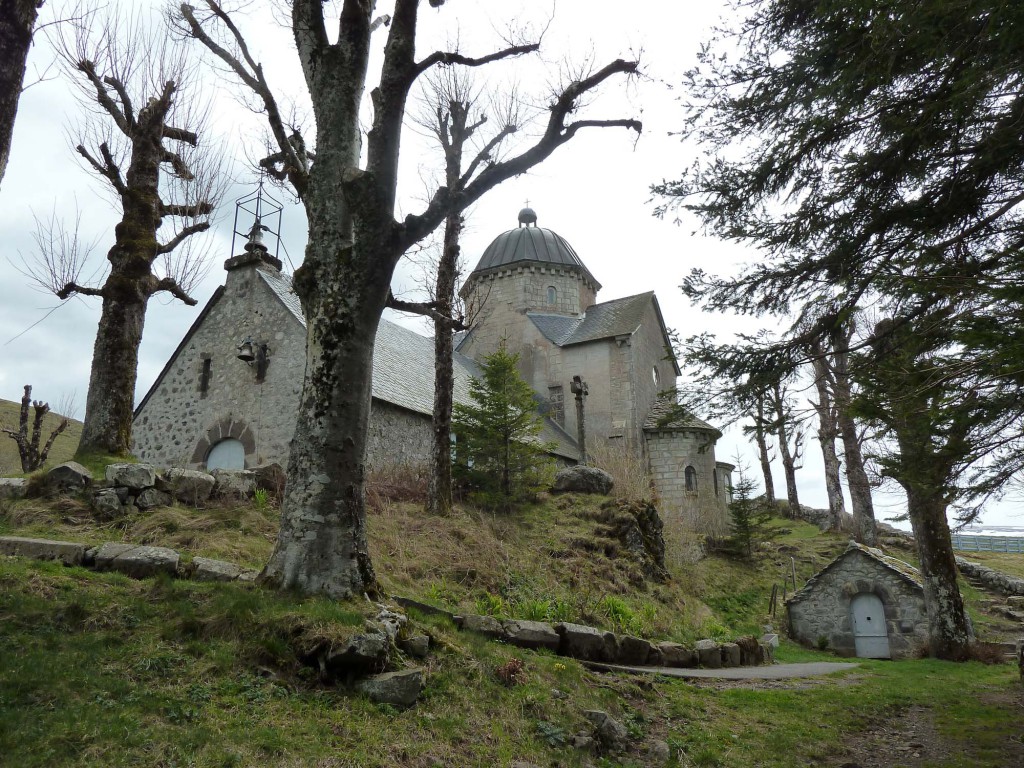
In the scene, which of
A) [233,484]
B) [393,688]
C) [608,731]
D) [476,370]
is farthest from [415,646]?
[476,370]

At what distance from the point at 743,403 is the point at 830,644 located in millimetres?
11378

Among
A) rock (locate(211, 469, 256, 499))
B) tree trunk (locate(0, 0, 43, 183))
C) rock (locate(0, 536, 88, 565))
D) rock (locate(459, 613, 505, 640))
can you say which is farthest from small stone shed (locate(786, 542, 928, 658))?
tree trunk (locate(0, 0, 43, 183))

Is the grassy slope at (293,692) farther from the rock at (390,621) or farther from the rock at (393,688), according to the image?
the rock at (390,621)

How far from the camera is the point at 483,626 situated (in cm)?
677

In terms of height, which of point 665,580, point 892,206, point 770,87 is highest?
point 770,87

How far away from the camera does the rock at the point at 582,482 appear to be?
54.5 feet

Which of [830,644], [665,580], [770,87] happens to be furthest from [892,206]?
[830,644]

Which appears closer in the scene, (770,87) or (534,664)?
(534,664)

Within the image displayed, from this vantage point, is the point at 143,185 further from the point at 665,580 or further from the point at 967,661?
the point at 967,661

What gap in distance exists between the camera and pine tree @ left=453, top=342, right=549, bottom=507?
14.3m

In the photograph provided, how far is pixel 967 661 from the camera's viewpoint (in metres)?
13.0

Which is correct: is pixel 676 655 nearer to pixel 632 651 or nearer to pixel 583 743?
pixel 632 651

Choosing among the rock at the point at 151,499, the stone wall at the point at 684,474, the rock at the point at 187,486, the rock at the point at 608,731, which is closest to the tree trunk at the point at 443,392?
the rock at the point at 187,486

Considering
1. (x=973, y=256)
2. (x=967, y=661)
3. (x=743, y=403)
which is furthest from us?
(x=967, y=661)
